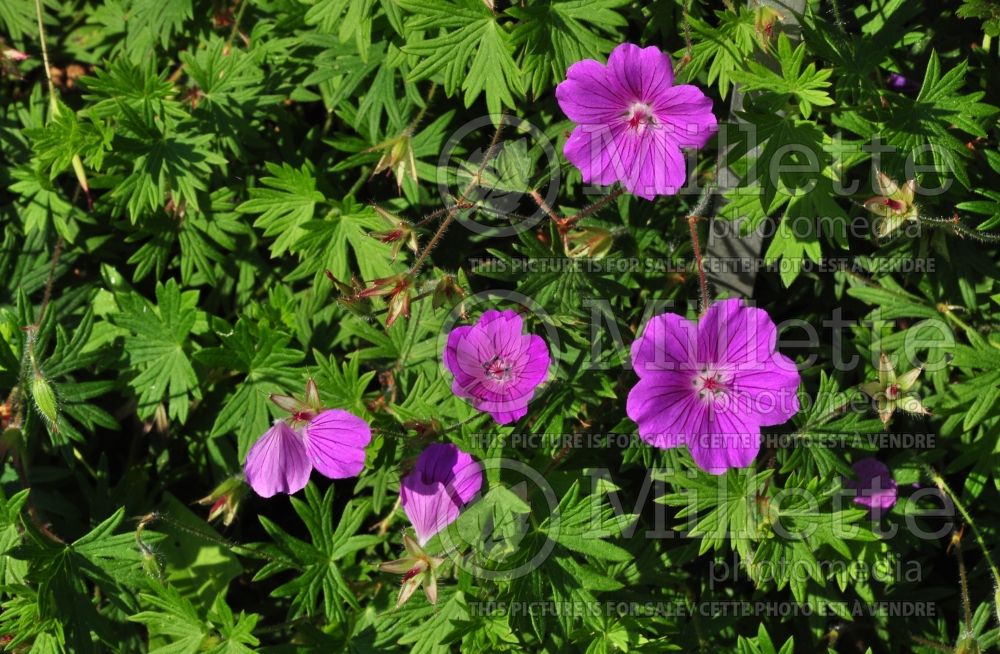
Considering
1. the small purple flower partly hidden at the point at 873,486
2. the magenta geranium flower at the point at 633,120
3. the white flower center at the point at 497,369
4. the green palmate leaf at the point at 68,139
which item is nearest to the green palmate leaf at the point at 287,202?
the green palmate leaf at the point at 68,139

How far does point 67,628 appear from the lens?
7.97 feet

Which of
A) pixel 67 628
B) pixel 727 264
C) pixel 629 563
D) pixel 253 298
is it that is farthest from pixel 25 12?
pixel 629 563

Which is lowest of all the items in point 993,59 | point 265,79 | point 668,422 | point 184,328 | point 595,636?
point 595,636

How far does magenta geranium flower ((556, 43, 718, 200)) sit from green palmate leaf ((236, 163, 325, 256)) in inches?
33.8

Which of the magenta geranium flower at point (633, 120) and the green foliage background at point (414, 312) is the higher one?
the magenta geranium flower at point (633, 120)

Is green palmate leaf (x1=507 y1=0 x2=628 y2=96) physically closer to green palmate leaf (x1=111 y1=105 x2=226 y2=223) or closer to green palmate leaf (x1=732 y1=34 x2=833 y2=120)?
green palmate leaf (x1=732 y1=34 x2=833 y2=120)

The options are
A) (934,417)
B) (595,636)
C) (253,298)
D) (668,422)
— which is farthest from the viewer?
(253,298)

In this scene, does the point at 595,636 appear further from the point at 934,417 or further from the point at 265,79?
the point at 265,79

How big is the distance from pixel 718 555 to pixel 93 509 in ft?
5.89

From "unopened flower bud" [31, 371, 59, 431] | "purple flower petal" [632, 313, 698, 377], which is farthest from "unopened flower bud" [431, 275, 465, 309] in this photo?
"unopened flower bud" [31, 371, 59, 431]

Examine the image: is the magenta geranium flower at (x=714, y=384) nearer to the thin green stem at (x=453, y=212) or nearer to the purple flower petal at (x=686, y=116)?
the purple flower petal at (x=686, y=116)

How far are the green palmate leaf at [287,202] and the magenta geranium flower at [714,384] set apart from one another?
1.08m

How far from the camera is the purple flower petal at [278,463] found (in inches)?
82.9

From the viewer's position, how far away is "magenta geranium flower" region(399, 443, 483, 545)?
6.93 feet
